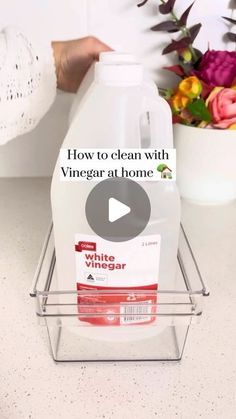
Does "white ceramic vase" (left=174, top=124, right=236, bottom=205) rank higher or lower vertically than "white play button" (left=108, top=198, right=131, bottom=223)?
lower

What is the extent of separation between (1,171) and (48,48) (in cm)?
30

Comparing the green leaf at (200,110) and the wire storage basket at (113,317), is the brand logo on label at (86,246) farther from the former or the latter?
the green leaf at (200,110)

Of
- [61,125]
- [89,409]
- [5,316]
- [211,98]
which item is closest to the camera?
[89,409]

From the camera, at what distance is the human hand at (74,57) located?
79 cm

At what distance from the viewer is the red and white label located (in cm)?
42

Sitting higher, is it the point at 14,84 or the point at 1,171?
the point at 14,84

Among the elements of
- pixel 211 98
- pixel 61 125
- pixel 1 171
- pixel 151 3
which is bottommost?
pixel 1 171

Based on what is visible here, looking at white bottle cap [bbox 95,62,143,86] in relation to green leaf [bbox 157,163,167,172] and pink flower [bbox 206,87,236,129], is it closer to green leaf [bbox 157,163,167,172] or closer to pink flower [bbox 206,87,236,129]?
green leaf [bbox 157,163,167,172]

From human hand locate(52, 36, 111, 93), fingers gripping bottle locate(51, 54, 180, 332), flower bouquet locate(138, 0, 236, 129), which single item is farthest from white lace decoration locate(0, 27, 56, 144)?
fingers gripping bottle locate(51, 54, 180, 332)

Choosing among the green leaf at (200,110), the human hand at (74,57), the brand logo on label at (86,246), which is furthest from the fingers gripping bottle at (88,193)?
the human hand at (74,57)

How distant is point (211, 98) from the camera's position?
0.71 m

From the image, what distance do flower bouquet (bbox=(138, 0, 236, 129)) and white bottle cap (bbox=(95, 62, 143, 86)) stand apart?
334 millimetres

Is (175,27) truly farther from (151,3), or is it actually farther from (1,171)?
(1,171)

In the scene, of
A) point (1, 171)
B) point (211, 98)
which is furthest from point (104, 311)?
point (1, 171)
